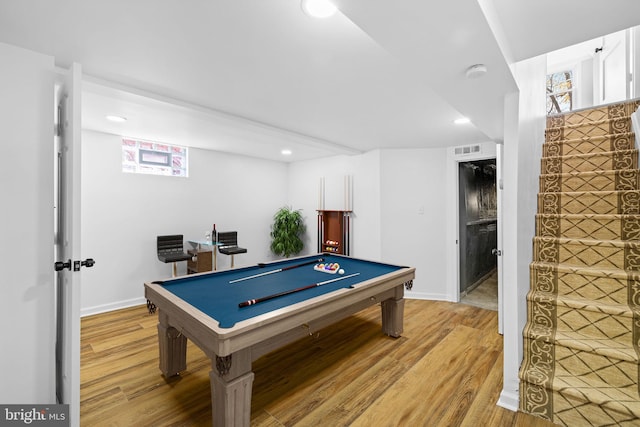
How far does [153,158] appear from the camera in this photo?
13.9 feet

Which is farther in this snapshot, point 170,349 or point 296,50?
point 170,349

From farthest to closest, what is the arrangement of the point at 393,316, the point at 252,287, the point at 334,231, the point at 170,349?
the point at 334,231
the point at 393,316
the point at 252,287
the point at 170,349

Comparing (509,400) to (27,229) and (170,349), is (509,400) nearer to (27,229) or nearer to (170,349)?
(170,349)

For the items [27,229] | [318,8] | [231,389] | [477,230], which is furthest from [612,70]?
[27,229]

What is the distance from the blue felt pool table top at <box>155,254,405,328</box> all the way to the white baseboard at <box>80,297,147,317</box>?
204 cm

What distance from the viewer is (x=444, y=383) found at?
2.24 meters

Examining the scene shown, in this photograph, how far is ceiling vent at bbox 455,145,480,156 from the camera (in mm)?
4035

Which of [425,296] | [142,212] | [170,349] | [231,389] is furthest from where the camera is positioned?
[425,296]

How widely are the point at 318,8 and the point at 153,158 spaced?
3.84m

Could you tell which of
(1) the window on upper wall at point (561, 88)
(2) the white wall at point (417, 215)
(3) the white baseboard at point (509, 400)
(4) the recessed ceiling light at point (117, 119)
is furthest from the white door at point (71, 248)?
(1) the window on upper wall at point (561, 88)

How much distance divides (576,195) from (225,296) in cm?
312

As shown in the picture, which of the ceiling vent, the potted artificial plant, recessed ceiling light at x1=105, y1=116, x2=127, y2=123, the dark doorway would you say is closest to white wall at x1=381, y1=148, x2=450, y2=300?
the ceiling vent

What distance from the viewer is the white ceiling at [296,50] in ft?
4.41

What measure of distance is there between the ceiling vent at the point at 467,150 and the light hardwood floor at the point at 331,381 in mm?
2364
